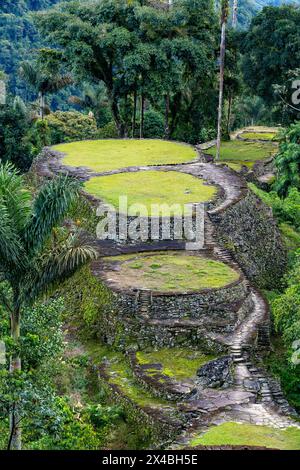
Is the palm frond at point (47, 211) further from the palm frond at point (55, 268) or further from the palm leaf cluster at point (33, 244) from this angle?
the palm frond at point (55, 268)

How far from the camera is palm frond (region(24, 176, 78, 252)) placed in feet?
40.5

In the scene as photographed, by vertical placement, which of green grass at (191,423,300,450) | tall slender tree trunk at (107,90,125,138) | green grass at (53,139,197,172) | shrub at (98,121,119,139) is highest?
tall slender tree trunk at (107,90,125,138)

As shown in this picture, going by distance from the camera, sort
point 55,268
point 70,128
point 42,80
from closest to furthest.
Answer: point 55,268
point 42,80
point 70,128

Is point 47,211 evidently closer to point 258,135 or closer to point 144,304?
point 144,304

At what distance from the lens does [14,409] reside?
11.4 metres

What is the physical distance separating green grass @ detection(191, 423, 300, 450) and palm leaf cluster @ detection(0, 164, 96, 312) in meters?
3.77

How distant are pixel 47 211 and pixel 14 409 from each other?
307cm

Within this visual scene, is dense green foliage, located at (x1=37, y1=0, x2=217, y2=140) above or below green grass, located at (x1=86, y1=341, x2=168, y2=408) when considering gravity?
above

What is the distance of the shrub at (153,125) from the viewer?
1695 inches

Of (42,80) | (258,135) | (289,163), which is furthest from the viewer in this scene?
(258,135)

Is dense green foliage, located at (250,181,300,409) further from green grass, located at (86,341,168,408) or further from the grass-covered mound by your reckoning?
green grass, located at (86,341,168,408)

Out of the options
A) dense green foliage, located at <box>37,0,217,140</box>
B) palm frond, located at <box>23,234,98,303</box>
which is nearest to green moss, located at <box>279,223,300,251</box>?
dense green foliage, located at <box>37,0,217,140</box>

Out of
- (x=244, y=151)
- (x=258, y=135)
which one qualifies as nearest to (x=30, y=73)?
(x=244, y=151)

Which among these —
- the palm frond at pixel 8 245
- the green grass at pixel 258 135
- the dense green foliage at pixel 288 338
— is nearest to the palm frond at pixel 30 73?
the green grass at pixel 258 135
